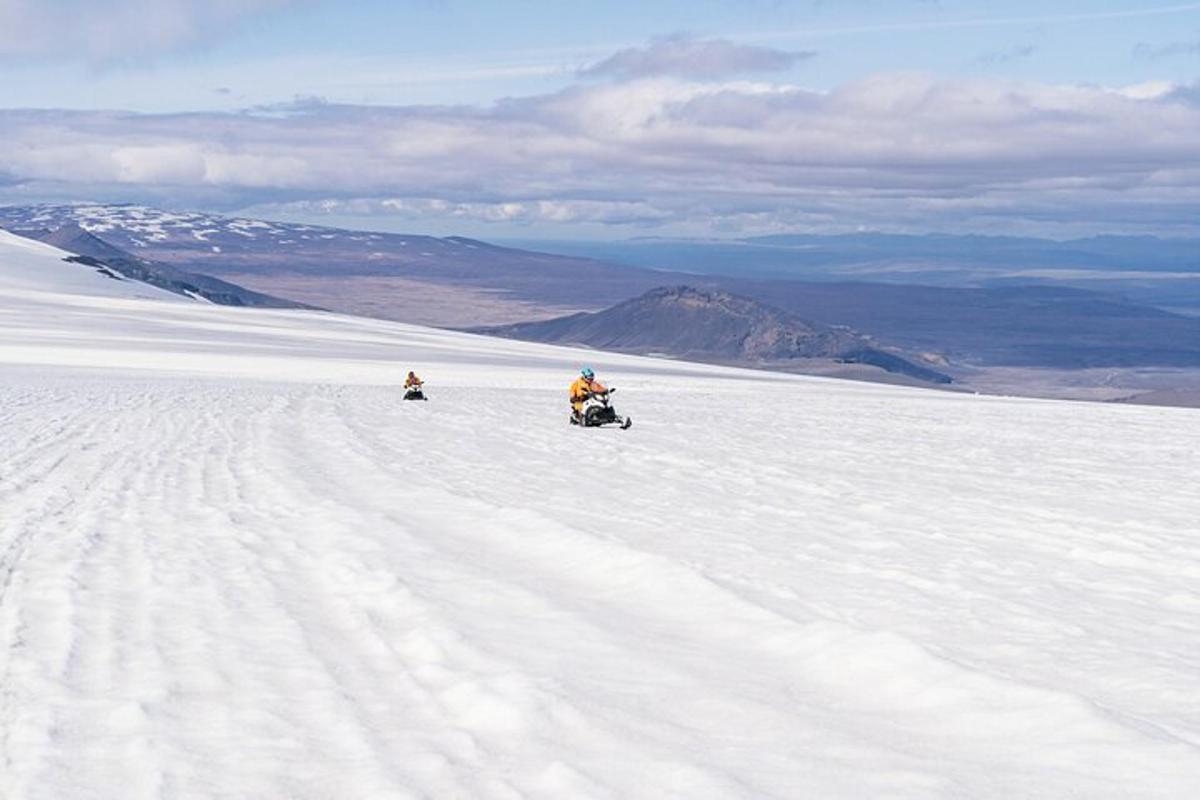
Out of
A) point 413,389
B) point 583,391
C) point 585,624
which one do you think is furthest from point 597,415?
point 585,624

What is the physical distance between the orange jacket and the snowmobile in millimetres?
68

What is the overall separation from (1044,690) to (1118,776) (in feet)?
3.53

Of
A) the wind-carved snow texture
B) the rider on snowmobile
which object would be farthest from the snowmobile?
the wind-carved snow texture

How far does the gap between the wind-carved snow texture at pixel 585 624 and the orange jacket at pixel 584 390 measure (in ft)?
17.5

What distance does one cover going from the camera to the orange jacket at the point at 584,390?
23.6m

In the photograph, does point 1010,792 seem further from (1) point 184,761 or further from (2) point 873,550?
(2) point 873,550

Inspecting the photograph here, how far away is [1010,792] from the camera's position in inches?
191

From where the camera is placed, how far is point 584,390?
23734mm

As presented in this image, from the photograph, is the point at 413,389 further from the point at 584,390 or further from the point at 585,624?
the point at 585,624

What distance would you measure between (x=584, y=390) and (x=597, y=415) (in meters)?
0.56

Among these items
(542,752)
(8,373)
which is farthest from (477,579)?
(8,373)

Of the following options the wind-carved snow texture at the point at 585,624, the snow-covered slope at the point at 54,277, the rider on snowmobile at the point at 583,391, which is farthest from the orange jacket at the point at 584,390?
the snow-covered slope at the point at 54,277

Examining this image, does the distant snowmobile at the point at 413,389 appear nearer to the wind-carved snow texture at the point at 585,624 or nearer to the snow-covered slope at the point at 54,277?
the wind-carved snow texture at the point at 585,624

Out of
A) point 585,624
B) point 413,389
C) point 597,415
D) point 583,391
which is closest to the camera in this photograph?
point 585,624
